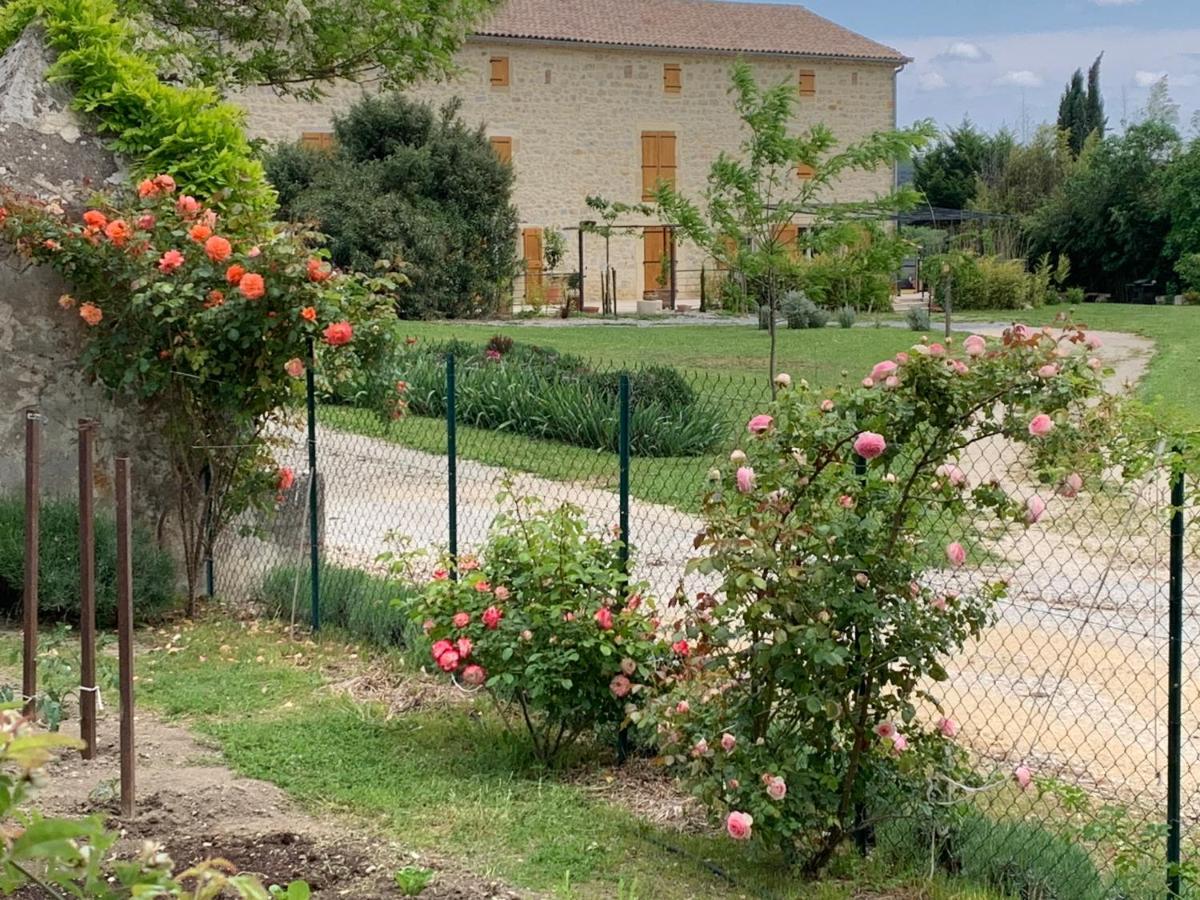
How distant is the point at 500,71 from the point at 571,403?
24.3 metres

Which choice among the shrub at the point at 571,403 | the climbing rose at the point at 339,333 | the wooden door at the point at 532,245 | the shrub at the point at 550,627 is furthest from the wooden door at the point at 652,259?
the shrub at the point at 550,627

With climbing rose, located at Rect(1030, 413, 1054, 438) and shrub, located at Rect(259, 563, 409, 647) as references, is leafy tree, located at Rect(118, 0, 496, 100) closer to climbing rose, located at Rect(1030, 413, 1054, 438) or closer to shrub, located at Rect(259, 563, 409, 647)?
shrub, located at Rect(259, 563, 409, 647)

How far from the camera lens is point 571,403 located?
42.0ft

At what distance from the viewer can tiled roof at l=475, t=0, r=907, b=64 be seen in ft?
119

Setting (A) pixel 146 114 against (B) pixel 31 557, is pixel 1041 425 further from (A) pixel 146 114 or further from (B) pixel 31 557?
(A) pixel 146 114

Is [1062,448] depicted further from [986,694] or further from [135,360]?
[135,360]

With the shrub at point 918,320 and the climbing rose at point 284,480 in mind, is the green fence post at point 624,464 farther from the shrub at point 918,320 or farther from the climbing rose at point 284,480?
the shrub at point 918,320

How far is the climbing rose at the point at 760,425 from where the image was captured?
13.1ft

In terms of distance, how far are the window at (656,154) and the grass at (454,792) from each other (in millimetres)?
31743

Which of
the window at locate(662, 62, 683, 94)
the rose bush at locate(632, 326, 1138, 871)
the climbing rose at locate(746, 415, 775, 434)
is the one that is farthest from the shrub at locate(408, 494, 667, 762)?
the window at locate(662, 62, 683, 94)

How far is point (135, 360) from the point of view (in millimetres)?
6996

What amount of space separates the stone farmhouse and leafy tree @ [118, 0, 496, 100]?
17962mm

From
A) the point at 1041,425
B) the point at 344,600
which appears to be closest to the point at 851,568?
the point at 1041,425

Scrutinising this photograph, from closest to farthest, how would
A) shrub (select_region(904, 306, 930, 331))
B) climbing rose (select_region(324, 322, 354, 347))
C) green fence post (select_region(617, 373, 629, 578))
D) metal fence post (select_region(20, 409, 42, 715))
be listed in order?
metal fence post (select_region(20, 409, 42, 715)) < green fence post (select_region(617, 373, 629, 578)) < climbing rose (select_region(324, 322, 354, 347)) < shrub (select_region(904, 306, 930, 331))
